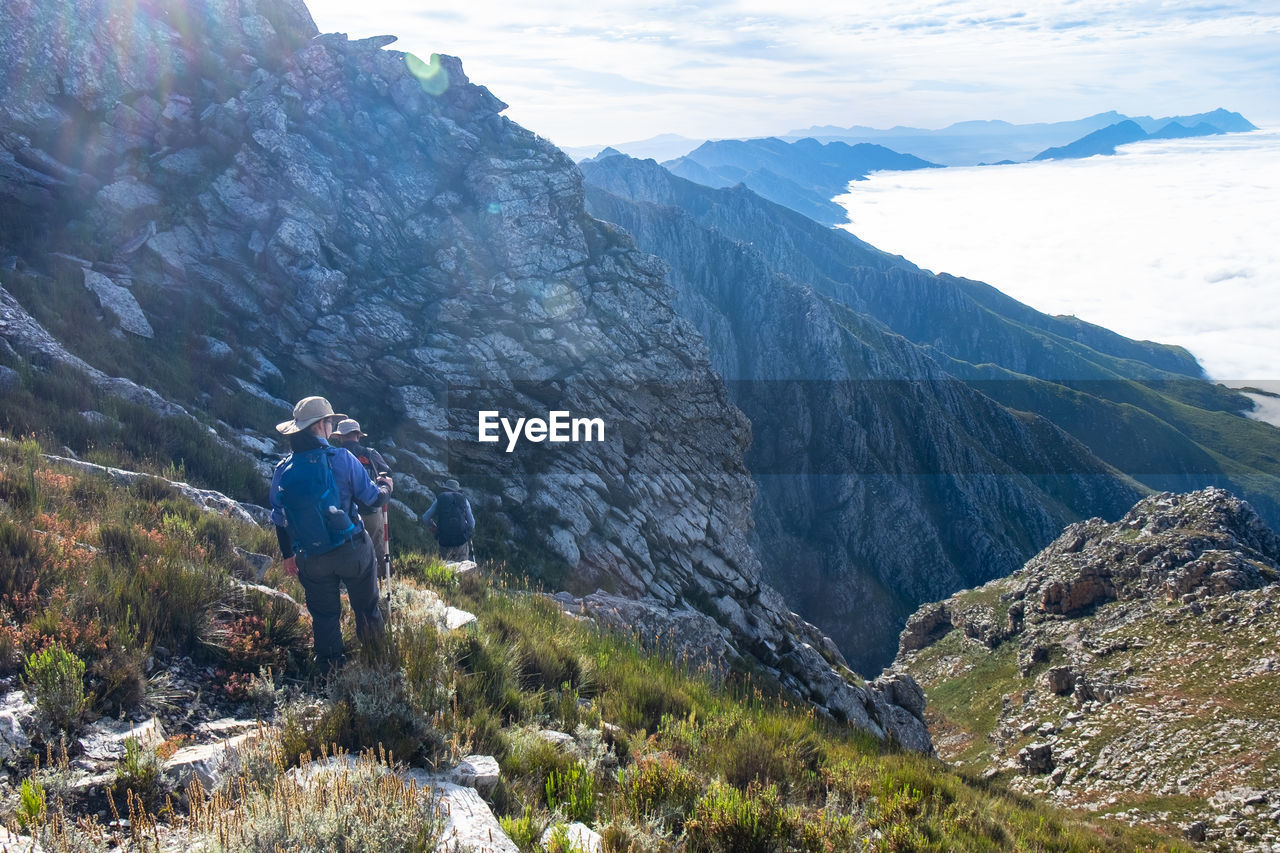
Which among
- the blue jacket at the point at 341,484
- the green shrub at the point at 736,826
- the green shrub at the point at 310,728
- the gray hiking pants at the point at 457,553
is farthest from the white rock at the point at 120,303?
the green shrub at the point at 736,826

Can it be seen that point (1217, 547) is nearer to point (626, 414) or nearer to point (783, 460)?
point (626, 414)

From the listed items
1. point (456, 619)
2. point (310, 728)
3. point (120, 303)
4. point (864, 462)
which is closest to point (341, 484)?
point (456, 619)

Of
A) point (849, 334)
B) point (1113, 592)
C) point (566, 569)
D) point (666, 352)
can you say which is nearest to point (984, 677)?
point (1113, 592)

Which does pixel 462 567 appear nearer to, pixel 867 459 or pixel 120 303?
pixel 120 303

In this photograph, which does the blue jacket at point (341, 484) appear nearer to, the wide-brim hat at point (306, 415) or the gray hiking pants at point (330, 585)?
the wide-brim hat at point (306, 415)

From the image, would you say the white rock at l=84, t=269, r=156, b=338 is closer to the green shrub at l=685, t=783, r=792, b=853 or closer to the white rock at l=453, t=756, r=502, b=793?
the white rock at l=453, t=756, r=502, b=793

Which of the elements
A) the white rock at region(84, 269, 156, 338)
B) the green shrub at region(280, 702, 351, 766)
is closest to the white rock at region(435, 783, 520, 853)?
the green shrub at region(280, 702, 351, 766)
